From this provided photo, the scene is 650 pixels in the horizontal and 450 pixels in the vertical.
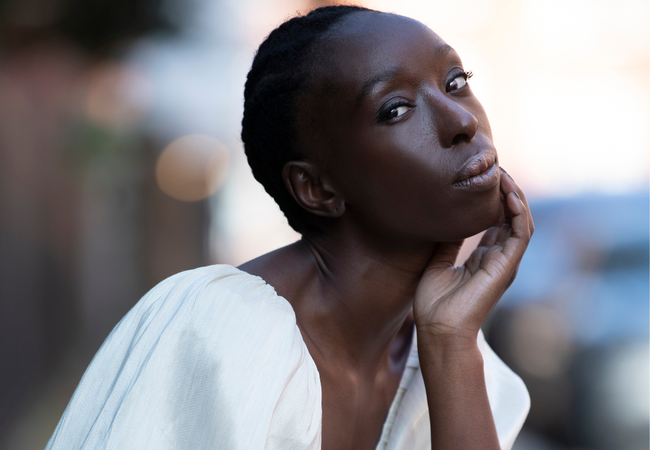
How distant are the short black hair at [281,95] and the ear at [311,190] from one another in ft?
0.13

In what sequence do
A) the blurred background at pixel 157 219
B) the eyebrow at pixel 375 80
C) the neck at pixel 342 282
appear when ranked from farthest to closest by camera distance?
the blurred background at pixel 157 219 < the neck at pixel 342 282 < the eyebrow at pixel 375 80

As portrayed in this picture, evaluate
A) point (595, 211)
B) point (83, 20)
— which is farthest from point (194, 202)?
point (595, 211)

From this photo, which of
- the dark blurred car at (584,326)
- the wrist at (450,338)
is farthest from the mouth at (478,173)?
the dark blurred car at (584,326)

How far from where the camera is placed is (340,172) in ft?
5.78

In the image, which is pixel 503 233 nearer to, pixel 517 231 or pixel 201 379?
pixel 517 231

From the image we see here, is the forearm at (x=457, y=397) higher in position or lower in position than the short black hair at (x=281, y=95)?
lower

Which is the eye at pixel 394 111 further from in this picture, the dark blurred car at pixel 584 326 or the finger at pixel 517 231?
the dark blurred car at pixel 584 326

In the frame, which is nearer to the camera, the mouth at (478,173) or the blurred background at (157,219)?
the mouth at (478,173)

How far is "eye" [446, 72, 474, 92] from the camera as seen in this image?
1.77 metres

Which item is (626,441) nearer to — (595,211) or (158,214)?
(595,211)

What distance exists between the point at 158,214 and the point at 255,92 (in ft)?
16.2

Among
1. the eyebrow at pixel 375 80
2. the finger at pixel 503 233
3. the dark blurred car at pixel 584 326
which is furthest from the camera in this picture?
the dark blurred car at pixel 584 326

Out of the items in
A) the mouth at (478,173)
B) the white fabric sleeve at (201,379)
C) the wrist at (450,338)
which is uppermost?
the mouth at (478,173)

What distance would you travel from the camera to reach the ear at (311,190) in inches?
72.1
